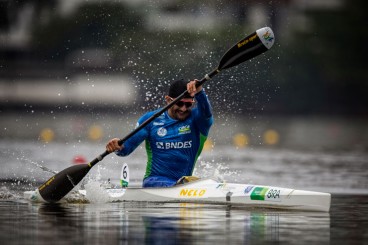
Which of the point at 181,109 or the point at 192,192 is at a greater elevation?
the point at 181,109

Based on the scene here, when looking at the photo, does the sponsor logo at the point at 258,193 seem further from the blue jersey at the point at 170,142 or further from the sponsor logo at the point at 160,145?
the sponsor logo at the point at 160,145

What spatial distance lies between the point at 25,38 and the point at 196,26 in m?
8.04

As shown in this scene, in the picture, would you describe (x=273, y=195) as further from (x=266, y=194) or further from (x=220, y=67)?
(x=220, y=67)

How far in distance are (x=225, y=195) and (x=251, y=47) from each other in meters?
2.31

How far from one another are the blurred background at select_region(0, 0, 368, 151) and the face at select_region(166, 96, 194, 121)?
18047mm

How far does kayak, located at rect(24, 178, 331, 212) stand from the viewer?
619 inches

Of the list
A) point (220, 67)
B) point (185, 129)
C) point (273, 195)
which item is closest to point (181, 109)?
point (185, 129)

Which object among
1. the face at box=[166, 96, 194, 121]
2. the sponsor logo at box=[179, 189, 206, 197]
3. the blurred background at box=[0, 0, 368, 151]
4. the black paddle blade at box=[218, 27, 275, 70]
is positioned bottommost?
the sponsor logo at box=[179, 189, 206, 197]

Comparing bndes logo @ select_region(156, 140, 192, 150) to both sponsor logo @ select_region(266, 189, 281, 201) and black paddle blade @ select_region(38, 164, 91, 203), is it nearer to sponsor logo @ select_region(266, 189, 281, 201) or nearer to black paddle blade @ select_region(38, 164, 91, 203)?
black paddle blade @ select_region(38, 164, 91, 203)

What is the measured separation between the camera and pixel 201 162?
1179 inches

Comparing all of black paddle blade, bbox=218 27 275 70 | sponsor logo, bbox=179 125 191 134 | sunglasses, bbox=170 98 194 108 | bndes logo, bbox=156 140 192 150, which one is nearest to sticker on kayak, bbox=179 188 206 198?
bndes logo, bbox=156 140 192 150

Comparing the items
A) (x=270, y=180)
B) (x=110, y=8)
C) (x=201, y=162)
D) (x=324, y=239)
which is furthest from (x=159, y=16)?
(x=324, y=239)

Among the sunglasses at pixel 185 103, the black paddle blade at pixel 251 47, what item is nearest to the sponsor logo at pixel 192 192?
the sunglasses at pixel 185 103

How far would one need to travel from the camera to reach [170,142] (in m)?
17.8
